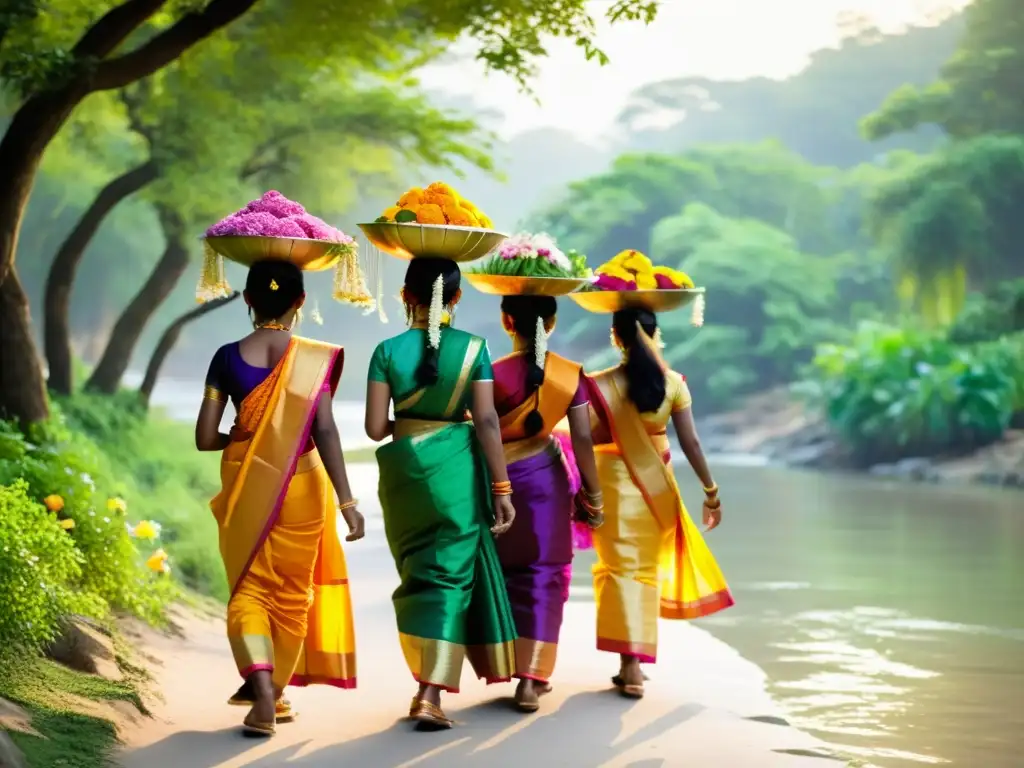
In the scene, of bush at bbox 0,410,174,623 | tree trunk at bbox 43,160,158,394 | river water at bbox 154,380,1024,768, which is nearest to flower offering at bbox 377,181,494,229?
bush at bbox 0,410,174,623

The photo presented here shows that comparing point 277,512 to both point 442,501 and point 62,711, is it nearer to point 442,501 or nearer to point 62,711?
point 442,501

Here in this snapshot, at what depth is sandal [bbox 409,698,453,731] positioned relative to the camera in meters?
6.07

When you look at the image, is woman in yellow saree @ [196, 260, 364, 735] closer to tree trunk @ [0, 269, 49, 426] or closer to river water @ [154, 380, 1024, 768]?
river water @ [154, 380, 1024, 768]

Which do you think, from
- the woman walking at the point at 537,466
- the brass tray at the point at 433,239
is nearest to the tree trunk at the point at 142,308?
the woman walking at the point at 537,466

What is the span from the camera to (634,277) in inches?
287

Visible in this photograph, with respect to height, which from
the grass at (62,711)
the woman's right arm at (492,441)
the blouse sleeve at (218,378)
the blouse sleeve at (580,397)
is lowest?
the grass at (62,711)

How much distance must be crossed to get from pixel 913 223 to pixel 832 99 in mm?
30258

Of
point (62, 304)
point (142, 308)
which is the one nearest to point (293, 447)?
point (62, 304)

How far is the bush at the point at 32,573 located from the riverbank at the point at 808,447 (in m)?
19.4

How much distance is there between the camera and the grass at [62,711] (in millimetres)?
5289

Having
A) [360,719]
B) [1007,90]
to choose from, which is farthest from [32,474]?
[1007,90]

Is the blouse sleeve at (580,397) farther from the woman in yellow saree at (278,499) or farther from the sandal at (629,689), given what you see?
the sandal at (629,689)

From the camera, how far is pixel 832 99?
62594mm

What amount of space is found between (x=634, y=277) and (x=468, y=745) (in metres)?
2.46
